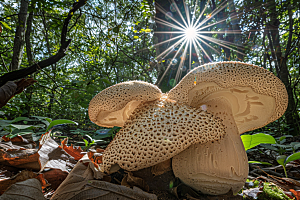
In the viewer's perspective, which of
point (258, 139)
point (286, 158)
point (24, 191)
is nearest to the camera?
point (24, 191)

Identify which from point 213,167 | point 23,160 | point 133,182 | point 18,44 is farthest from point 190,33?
point 18,44

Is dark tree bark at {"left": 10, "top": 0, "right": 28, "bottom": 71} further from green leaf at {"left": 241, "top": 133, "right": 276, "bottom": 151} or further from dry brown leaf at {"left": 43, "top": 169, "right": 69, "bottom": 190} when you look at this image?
green leaf at {"left": 241, "top": 133, "right": 276, "bottom": 151}

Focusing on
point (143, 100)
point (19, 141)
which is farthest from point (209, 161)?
point (19, 141)

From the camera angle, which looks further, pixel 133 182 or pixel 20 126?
pixel 20 126

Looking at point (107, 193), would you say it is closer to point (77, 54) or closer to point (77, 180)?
point (77, 180)

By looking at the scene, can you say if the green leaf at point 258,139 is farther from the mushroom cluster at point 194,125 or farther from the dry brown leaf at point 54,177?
the dry brown leaf at point 54,177

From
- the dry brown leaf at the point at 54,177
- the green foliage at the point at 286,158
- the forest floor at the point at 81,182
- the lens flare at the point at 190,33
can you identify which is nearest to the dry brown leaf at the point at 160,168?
the forest floor at the point at 81,182

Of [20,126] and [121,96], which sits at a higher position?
[121,96]
